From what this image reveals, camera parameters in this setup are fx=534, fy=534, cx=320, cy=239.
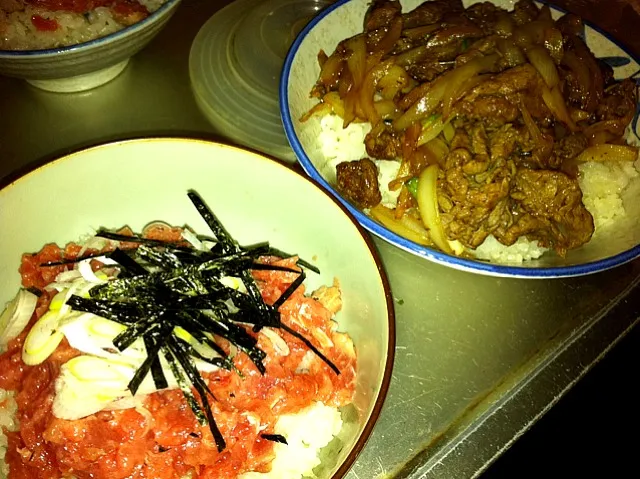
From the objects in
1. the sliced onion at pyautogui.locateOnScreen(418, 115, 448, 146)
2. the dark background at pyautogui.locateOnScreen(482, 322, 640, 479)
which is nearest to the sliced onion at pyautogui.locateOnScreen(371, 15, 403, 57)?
the sliced onion at pyautogui.locateOnScreen(418, 115, 448, 146)

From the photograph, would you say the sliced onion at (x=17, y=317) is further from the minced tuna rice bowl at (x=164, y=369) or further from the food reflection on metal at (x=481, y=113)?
the food reflection on metal at (x=481, y=113)

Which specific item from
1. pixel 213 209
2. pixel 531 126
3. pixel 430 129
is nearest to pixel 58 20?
pixel 213 209

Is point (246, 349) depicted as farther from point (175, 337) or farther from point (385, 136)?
point (385, 136)

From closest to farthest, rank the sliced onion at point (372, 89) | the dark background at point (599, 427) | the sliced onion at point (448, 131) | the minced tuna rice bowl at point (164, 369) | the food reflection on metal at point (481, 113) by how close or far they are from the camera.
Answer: the minced tuna rice bowl at point (164, 369), the food reflection on metal at point (481, 113), the sliced onion at point (448, 131), the sliced onion at point (372, 89), the dark background at point (599, 427)

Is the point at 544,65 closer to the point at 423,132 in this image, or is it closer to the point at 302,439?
the point at 423,132

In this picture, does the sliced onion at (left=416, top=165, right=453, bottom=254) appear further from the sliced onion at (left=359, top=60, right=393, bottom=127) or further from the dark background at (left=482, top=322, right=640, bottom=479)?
the dark background at (left=482, top=322, right=640, bottom=479)

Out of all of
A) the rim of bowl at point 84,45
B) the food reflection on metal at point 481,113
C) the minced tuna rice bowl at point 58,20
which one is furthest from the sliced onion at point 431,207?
the minced tuna rice bowl at point 58,20
